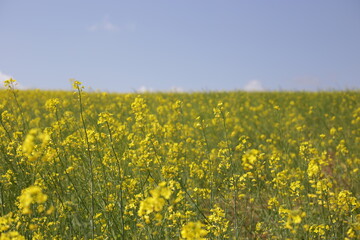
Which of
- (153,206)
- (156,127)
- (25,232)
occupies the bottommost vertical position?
(25,232)

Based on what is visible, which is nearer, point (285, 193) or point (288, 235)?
point (288, 235)

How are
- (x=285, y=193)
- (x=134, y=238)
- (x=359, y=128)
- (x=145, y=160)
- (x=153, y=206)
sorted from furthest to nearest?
(x=359, y=128)
(x=285, y=193)
(x=145, y=160)
(x=134, y=238)
(x=153, y=206)

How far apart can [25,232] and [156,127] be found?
197 centimetres

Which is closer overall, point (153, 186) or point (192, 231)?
point (192, 231)

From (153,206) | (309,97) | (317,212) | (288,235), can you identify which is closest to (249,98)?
(309,97)

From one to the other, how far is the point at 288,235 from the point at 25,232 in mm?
2388

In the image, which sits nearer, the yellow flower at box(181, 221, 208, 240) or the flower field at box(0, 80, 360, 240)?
the yellow flower at box(181, 221, 208, 240)

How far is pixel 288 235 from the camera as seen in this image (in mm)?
3139

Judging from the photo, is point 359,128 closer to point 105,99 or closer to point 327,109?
point 327,109

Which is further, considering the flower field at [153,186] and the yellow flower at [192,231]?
the flower field at [153,186]

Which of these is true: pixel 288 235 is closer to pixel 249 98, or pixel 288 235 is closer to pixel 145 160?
pixel 145 160

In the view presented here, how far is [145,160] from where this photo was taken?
9.44ft

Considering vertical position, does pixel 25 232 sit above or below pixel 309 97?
below

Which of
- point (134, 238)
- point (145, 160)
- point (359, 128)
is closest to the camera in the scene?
point (134, 238)
